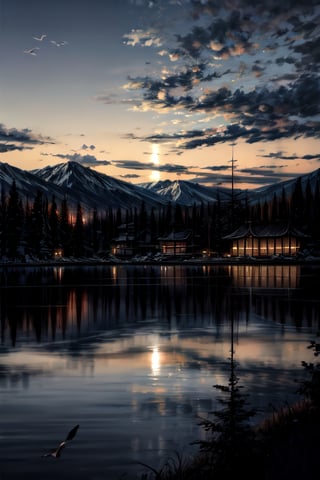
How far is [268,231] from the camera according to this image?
119m

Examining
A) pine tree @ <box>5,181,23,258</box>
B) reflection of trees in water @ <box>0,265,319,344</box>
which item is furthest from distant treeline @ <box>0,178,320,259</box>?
reflection of trees in water @ <box>0,265,319,344</box>

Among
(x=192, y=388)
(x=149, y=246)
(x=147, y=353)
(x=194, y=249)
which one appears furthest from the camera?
(x=149, y=246)

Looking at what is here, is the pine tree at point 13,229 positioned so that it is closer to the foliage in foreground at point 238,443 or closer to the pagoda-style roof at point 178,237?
the pagoda-style roof at point 178,237

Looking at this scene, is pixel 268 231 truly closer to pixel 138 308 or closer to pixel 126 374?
pixel 138 308

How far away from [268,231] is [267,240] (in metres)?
2.13

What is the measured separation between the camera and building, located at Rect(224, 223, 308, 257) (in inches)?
4619

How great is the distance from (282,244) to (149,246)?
53118mm

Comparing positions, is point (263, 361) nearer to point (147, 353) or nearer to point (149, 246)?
point (147, 353)

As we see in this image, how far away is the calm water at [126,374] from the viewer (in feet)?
28.0

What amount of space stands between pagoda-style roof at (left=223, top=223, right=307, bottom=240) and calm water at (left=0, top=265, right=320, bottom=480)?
293ft

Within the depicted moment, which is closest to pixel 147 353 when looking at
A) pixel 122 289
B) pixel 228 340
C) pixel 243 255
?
pixel 228 340

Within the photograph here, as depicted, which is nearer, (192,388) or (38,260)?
(192,388)

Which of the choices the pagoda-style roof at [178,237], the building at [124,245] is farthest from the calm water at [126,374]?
the building at [124,245]

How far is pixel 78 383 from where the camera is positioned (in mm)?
12867
